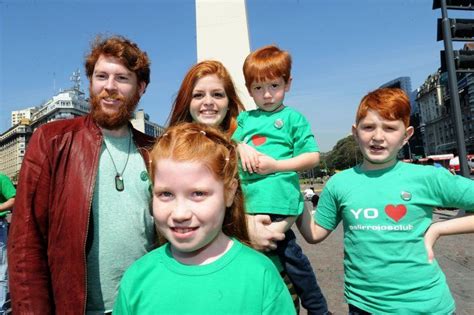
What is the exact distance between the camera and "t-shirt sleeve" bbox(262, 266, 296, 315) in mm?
1091

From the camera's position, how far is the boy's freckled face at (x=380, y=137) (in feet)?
5.69

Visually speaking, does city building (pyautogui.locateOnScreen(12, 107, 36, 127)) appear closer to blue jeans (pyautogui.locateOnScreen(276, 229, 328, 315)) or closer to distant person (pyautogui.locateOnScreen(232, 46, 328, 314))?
distant person (pyautogui.locateOnScreen(232, 46, 328, 314))

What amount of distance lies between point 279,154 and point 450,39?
13.2 ft

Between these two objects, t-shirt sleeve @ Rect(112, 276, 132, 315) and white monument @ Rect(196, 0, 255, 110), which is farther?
white monument @ Rect(196, 0, 255, 110)

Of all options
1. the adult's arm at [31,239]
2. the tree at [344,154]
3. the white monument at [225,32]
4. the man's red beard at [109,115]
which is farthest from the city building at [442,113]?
the adult's arm at [31,239]

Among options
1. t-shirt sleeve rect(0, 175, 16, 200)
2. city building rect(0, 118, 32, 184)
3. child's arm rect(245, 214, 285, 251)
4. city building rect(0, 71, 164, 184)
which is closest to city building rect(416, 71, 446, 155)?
city building rect(0, 71, 164, 184)

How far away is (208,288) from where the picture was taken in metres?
1.09

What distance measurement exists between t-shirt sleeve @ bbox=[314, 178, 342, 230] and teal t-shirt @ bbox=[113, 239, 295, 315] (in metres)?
0.80

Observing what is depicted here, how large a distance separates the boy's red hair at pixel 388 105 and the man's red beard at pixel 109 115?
1119 mm

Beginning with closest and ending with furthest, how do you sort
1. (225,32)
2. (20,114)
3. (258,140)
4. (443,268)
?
1. (258,140)
2. (443,268)
3. (225,32)
4. (20,114)

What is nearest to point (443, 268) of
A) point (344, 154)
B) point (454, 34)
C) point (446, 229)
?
point (454, 34)

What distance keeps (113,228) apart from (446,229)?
1465 millimetres

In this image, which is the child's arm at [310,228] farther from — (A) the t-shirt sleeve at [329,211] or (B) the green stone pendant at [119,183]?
(B) the green stone pendant at [119,183]

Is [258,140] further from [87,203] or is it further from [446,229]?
[446,229]
